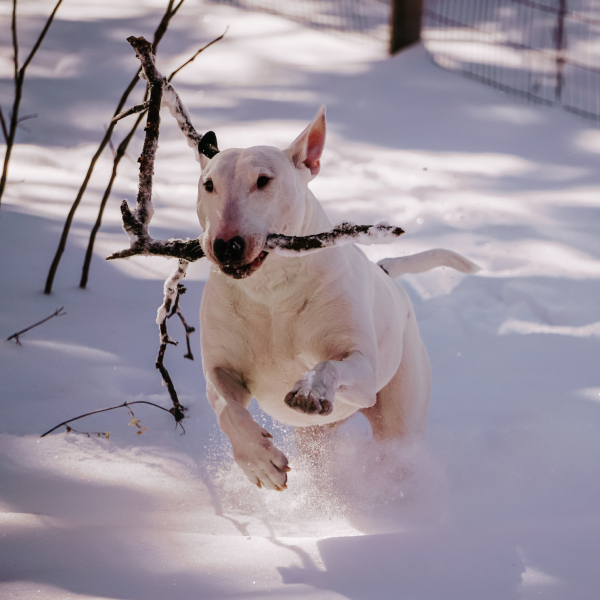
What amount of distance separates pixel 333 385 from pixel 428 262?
145 centimetres

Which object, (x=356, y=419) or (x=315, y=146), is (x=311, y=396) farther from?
(x=356, y=419)

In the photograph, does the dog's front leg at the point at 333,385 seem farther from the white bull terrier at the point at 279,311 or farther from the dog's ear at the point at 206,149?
the dog's ear at the point at 206,149

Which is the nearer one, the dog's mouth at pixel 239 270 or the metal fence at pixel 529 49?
the dog's mouth at pixel 239 270

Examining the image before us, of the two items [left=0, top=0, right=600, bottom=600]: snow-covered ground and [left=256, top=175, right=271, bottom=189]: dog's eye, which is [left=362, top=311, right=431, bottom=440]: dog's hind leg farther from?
[left=256, top=175, right=271, bottom=189]: dog's eye

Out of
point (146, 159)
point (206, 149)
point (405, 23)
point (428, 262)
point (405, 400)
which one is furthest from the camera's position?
point (405, 23)

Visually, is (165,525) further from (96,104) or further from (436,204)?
(96,104)

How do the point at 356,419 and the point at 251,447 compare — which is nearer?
the point at 251,447

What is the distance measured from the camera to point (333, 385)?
204cm

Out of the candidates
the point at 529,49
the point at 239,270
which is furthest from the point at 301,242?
the point at 529,49

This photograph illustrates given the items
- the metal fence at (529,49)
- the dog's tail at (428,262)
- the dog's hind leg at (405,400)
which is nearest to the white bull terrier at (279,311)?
the dog's hind leg at (405,400)

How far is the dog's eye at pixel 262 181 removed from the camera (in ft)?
6.91

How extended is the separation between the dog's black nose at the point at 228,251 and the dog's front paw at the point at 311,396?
0.37 m

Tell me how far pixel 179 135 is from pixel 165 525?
18.4ft

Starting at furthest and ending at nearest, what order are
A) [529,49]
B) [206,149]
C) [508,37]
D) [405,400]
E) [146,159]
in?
[508,37] → [529,49] → [405,400] → [206,149] → [146,159]
